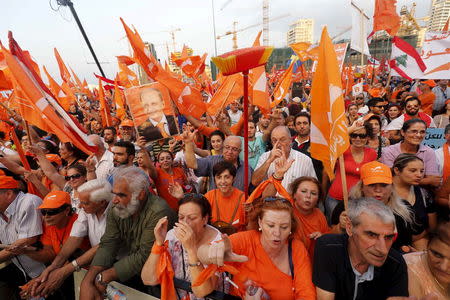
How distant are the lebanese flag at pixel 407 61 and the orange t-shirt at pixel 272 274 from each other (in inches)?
222

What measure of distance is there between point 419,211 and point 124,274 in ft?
8.74

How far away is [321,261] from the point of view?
1.65 meters

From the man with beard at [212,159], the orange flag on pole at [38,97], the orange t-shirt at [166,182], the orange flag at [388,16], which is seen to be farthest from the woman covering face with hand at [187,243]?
the orange flag at [388,16]

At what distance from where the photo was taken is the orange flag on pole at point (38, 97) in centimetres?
286

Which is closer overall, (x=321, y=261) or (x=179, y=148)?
(x=321, y=261)

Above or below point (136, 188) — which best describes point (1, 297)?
below

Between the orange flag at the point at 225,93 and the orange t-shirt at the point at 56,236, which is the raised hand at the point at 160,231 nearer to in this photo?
the orange t-shirt at the point at 56,236

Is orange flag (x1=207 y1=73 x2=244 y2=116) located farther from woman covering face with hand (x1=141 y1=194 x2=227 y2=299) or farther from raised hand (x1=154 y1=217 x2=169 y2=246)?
raised hand (x1=154 y1=217 x2=169 y2=246)

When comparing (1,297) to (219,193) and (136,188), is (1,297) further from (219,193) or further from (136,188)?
(219,193)

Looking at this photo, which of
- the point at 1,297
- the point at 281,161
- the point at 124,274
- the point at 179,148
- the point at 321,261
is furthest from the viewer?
the point at 179,148

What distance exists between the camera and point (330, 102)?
6.73ft

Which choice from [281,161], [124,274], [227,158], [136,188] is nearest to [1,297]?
[124,274]

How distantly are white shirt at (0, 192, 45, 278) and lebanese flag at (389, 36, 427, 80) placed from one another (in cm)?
712

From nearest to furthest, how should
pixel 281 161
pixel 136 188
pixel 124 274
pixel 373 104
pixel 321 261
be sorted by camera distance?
1. pixel 321 261
2. pixel 124 274
3. pixel 136 188
4. pixel 281 161
5. pixel 373 104
